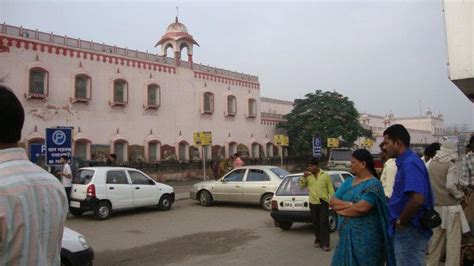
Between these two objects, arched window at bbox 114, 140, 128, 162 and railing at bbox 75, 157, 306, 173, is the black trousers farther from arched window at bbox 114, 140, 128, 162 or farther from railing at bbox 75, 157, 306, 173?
arched window at bbox 114, 140, 128, 162

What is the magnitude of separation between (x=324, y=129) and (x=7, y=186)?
34.1m

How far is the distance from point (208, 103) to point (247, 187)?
16.7m

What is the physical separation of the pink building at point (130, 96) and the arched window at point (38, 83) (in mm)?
48

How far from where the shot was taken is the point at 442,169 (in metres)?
5.88

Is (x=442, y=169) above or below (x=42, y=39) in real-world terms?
below

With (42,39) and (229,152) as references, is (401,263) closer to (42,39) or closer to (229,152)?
(42,39)

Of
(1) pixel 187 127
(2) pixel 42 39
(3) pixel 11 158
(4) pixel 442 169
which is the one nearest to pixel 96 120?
(2) pixel 42 39

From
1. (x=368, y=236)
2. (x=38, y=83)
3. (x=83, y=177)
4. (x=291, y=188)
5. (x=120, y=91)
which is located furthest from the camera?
(x=120, y=91)

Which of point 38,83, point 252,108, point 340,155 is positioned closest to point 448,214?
point 38,83

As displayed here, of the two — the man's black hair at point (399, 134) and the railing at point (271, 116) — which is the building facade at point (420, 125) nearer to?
the railing at point (271, 116)

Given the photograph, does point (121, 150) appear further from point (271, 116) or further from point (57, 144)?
point (271, 116)

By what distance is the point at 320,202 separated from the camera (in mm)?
8680

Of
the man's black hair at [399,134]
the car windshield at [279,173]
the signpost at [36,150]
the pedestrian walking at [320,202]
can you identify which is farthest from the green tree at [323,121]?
the man's black hair at [399,134]

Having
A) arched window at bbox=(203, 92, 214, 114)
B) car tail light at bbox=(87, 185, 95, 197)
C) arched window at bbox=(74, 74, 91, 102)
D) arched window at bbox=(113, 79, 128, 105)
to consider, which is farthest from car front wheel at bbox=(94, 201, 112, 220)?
arched window at bbox=(203, 92, 214, 114)
